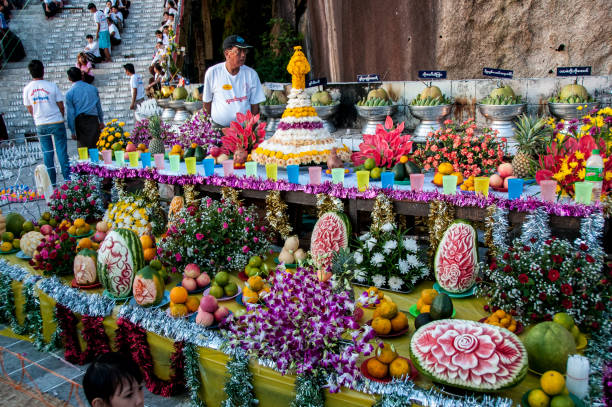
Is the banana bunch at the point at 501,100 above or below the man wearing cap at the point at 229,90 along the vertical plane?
below

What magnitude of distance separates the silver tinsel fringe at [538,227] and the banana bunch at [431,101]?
7.91ft

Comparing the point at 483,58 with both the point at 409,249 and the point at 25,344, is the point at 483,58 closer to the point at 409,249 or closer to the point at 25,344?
the point at 409,249

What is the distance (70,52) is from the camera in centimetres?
1304

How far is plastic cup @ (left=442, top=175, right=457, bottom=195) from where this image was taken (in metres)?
3.38

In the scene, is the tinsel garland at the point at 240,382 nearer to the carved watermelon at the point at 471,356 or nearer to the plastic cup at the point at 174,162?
the carved watermelon at the point at 471,356

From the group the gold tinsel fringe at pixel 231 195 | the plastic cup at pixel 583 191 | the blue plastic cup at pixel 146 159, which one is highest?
the blue plastic cup at pixel 146 159

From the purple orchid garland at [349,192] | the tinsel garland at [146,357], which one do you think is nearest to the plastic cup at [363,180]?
→ the purple orchid garland at [349,192]

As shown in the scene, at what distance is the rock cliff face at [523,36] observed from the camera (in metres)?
6.88

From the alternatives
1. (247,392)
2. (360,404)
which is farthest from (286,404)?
(360,404)

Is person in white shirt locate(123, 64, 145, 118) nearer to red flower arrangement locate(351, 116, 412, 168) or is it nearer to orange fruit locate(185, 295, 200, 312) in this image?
red flower arrangement locate(351, 116, 412, 168)

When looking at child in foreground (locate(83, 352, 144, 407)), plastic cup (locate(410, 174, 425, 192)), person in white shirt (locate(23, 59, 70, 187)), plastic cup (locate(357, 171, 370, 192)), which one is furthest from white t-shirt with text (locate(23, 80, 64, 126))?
child in foreground (locate(83, 352, 144, 407))

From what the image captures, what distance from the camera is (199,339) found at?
2871 millimetres

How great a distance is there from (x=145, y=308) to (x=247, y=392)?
1.00m

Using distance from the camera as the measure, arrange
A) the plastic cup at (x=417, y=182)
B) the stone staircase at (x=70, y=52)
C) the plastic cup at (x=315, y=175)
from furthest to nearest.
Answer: the stone staircase at (x=70, y=52) < the plastic cup at (x=315, y=175) < the plastic cup at (x=417, y=182)
